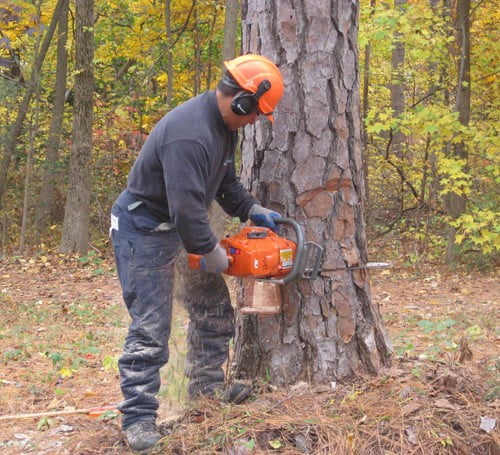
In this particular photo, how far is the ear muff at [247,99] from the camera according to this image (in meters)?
3.25

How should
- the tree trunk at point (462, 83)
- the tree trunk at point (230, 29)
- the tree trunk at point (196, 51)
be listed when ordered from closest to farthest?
the tree trunk at point (230, 29)
the tree trunk at point (462, 83)
the tree trunk at point (196, 51)

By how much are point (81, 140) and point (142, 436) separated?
9629mm

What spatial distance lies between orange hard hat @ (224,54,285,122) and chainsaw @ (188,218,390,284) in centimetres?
69

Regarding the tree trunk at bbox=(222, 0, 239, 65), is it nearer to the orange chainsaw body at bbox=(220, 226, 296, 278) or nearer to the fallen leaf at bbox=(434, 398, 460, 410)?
the orange chainsaw body at bbox=(220, 226, 296, 278)

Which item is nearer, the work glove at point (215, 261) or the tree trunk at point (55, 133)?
the work glove at point (215, 261)

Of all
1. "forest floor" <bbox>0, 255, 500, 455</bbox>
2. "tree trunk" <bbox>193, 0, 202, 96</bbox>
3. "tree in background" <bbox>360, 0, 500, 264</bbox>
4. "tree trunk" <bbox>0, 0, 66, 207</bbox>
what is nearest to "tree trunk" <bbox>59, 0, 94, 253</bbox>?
"tree trunk" <bbox>0, 0, 66, 207</bbox>

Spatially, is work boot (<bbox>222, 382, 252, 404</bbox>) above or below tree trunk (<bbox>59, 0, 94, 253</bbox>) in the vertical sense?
below

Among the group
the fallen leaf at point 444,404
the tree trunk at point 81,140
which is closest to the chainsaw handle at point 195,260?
the fallen leaf at point 444,404

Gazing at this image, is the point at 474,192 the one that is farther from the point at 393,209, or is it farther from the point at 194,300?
the point at 194,300

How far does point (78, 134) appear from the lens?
12.2 m

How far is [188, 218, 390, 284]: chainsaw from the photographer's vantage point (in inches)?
137

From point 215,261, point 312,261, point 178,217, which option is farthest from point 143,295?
point 312,261

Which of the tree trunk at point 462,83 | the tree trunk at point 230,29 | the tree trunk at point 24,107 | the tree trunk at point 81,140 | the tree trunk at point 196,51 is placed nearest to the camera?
the tree trunk at point 230,29

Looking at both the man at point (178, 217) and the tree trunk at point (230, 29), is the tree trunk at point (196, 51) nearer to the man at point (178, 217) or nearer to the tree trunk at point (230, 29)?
the tree trunk at point (230, 29)
